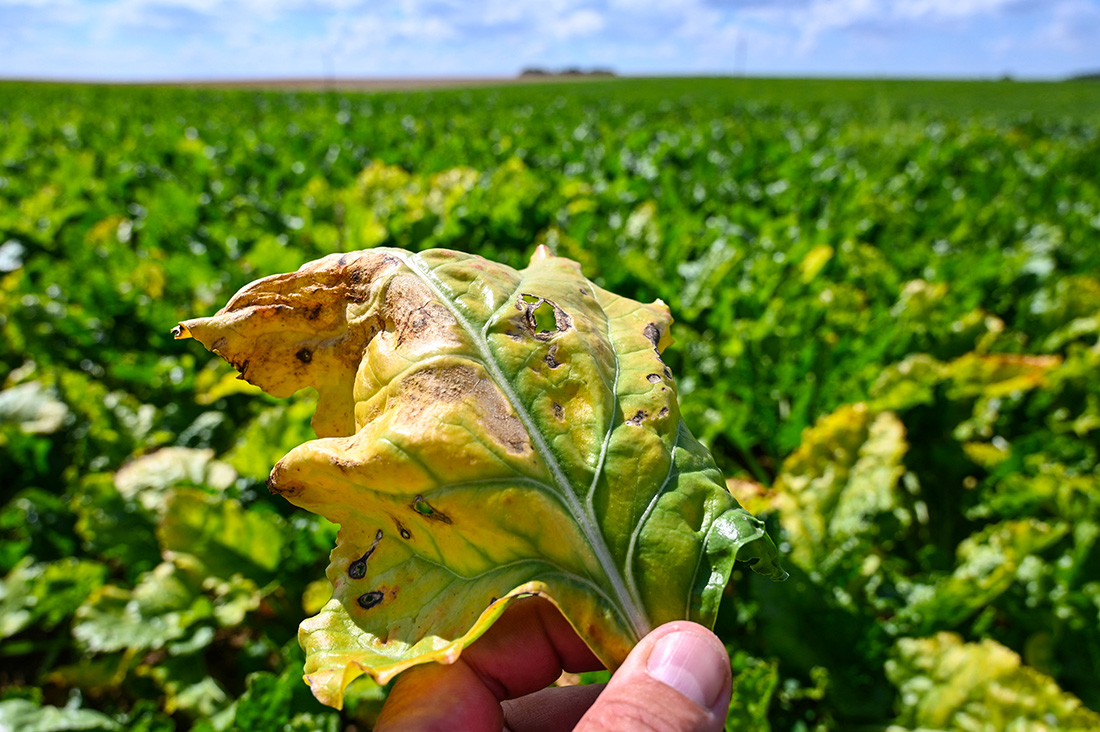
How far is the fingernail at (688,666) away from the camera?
115cm

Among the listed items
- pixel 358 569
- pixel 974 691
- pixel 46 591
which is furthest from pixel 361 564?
pixel 46 591

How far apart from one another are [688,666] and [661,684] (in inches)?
2.1

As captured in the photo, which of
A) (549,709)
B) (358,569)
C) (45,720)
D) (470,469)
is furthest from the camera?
(45,720)

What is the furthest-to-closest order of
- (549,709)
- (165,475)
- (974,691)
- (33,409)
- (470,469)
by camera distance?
1. (33,409)
2. (165,475)
3. (974,691)
4. (549,709)
5. (470,469)

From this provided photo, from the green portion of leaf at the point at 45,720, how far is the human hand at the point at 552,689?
1.54 meters

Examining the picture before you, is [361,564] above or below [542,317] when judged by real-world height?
below

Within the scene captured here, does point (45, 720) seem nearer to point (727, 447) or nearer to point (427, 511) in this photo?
point (427, 511)

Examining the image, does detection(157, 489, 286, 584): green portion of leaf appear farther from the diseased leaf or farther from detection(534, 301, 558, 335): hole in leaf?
detection(534, 301, 558, 335): hole in leaf

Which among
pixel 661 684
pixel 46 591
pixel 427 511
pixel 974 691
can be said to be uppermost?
pixel 427 511

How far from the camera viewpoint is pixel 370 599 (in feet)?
3.83

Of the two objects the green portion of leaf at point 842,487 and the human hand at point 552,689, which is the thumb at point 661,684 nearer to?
the human hand at point 552,689

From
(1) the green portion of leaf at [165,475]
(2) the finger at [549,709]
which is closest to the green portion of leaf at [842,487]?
(2) the finger at [549,709]

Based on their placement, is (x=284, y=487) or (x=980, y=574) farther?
(x=980, y=574)

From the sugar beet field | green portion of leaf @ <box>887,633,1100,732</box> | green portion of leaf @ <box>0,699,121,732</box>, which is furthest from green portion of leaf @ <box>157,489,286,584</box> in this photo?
green portion of leaf @ <box>887,633,1100,732</box>
